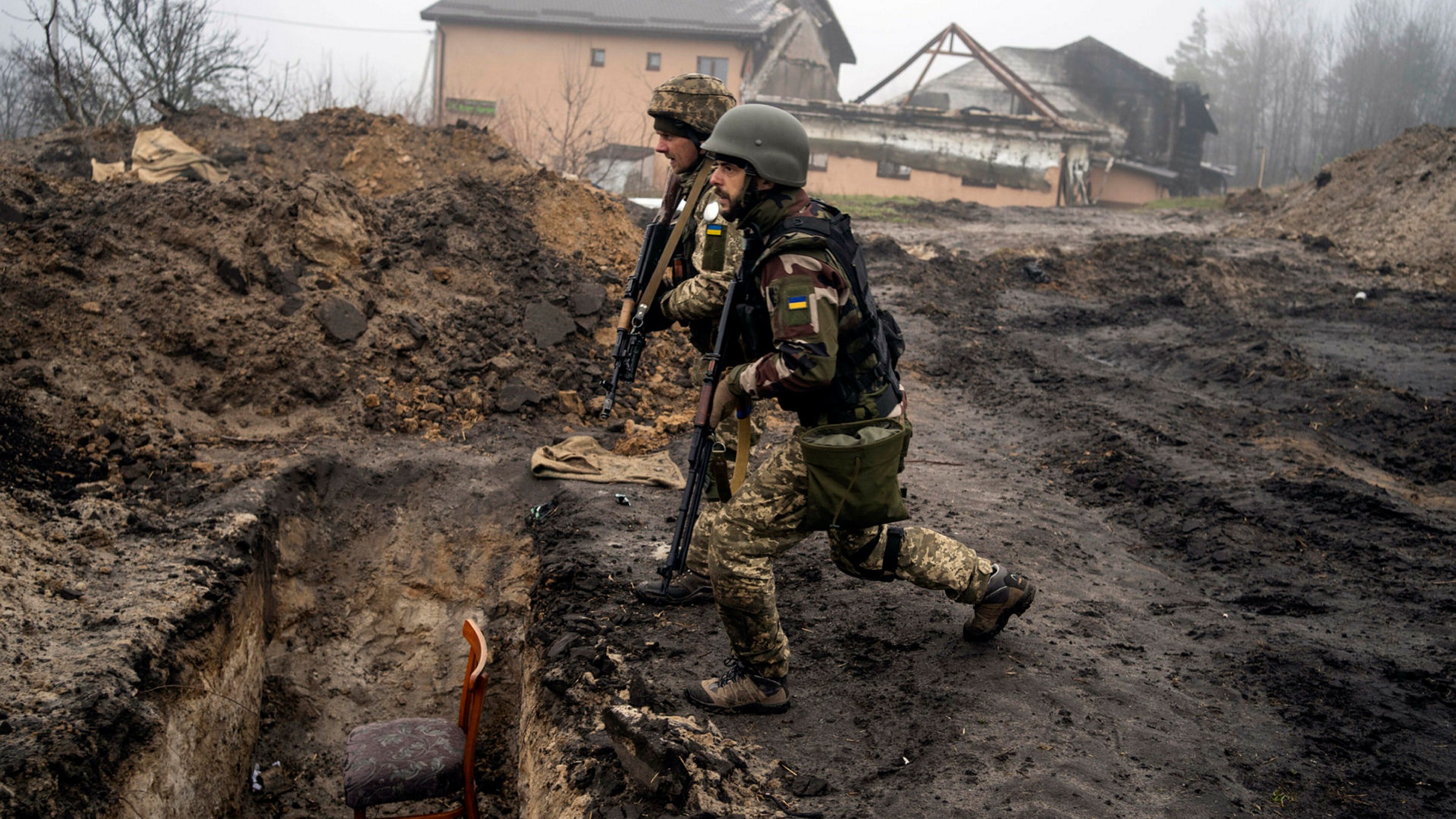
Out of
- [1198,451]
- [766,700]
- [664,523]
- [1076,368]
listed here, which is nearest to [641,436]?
[664,523]

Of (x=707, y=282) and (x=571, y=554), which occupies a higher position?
(x=707, y=282)

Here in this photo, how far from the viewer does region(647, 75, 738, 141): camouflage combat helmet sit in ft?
14.8

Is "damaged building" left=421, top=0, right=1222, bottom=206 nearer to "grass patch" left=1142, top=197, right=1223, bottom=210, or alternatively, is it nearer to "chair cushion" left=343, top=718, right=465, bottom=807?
"grass patch" left=1142, top=197, right=1223, bottom=210

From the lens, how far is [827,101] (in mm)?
30203

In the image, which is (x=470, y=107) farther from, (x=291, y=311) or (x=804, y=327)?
(x=804, y=327)

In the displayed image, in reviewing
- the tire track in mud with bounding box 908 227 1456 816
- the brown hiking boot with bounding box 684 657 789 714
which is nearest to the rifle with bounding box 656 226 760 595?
the brown hiking boot with bounding box 684 657 789 714

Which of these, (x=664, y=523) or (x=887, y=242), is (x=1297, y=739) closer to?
(x=664, y=523)

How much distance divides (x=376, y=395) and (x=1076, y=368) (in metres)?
7.06

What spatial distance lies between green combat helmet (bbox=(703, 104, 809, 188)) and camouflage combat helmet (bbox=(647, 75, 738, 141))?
1.20 m

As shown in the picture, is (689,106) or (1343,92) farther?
(1343,92)

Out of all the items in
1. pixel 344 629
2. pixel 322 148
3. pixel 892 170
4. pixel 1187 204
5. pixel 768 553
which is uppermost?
pixel 892 170

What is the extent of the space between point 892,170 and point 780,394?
2379 cm

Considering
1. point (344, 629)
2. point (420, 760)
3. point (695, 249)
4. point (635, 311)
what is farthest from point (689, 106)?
point (344, 629)

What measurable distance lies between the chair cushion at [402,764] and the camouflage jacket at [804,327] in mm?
1752
